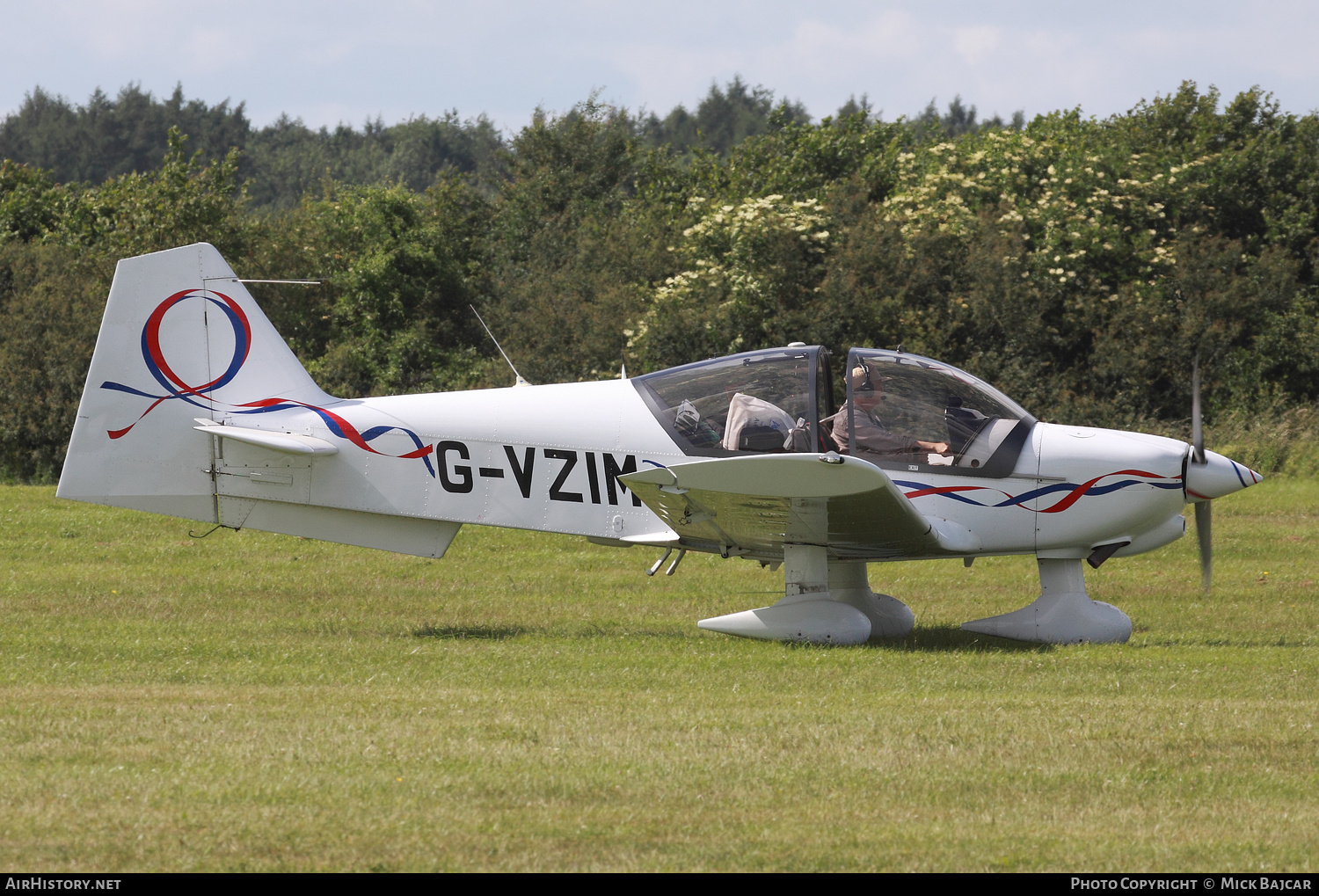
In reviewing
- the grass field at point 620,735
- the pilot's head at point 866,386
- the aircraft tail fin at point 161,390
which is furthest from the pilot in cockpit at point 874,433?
the aircraft tail fin at point 161,390

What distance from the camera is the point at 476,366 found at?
32.8 m

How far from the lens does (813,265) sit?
27.9 metres

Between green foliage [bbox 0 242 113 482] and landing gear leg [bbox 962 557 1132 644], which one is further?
green foliage [bbox 0 242 113 482]

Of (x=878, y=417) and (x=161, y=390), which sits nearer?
(x=878, y=417)

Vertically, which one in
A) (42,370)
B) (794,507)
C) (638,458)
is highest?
(42,370)

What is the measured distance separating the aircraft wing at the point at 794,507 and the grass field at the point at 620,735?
0.79 metres

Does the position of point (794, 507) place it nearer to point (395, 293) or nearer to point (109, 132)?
point (395, 293)

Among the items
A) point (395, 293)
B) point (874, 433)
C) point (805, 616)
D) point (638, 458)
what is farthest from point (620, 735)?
point (395, 293)

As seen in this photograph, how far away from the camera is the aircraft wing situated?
804 centimetres

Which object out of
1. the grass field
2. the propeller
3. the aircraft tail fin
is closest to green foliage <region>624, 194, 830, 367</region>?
the grass field

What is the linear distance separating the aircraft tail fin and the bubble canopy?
11.3 feet

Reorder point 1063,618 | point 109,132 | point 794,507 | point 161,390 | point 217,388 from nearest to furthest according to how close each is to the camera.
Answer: point 794,507
point 1063,618
point 161,390
point 217,388
point 109,132

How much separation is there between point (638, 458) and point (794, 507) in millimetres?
1414

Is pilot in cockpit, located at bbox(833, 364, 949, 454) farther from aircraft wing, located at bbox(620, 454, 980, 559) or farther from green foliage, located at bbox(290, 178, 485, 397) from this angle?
green foliage, located at bbox(290, 178, 485, 397)
